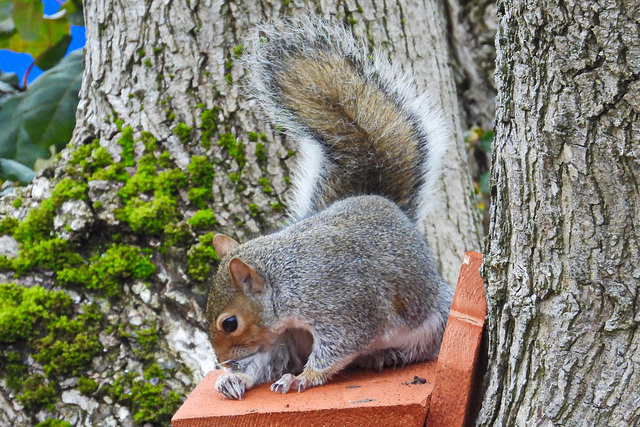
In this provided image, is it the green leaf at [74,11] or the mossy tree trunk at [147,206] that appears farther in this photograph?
the green leaf at [74,11]

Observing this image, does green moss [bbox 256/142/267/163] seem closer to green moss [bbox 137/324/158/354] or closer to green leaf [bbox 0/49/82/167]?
green moss [bbox 137/324/158/354]

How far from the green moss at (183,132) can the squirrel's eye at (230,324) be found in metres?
0.79

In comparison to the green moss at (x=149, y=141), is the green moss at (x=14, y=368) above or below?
below

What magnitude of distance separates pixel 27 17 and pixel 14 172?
590mm

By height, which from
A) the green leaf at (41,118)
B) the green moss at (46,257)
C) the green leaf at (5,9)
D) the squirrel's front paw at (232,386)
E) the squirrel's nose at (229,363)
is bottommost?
the squirrel's front paw at (232,386)

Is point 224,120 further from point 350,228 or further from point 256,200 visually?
point 350,228

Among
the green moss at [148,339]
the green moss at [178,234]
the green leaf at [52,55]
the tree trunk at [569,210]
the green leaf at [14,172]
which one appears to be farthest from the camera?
the green leaf at [52,55]

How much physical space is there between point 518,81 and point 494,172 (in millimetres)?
142

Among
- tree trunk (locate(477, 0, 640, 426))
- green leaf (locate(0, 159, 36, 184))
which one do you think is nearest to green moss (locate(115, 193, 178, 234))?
green leaf (locate(0, 159, 36, 184))

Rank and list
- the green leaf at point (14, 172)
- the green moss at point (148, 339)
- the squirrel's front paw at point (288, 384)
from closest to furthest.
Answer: the squirrel's front paw at point (288, 384)
the green moss at point (148, 339)
the green leaf at point (14, 172)

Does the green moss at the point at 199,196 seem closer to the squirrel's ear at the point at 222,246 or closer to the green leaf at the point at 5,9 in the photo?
the squirrel's ear at the point at 222,246

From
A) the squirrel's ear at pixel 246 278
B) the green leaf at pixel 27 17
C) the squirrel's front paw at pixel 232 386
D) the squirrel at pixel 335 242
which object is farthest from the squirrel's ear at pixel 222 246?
the green leaf at pixel 27 17

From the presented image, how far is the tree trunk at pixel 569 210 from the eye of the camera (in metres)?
0.82

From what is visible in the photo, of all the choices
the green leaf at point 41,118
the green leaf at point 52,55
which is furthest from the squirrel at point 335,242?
the green leaf at point 52,55
